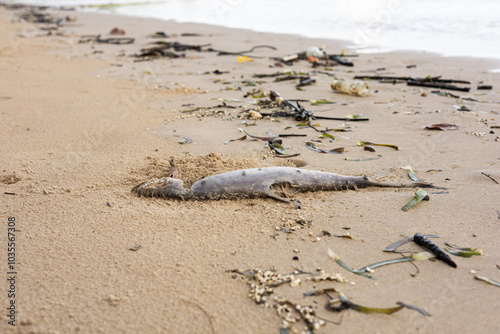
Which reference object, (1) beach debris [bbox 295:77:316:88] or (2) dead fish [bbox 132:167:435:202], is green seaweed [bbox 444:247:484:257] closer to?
(2) dead fish [bbox 132:167:435:202]

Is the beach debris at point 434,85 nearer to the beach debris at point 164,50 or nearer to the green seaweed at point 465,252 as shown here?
the green seaweed at point 465,252

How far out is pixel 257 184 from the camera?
8.84ft

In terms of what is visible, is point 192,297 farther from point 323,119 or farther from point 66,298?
point 323,119

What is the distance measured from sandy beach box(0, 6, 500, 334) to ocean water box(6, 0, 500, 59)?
2.45m

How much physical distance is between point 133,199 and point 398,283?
173 cm

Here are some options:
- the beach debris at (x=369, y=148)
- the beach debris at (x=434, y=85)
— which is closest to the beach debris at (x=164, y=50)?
the beach debris at (x=434, y=85)

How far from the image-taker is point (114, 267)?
201 centimetres

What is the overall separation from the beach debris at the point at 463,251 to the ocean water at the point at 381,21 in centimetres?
570

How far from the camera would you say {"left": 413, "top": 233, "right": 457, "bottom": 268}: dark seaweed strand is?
1.97 metres

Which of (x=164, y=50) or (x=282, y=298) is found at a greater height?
(x=164, y=50)

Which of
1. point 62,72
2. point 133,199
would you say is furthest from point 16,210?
point 62,72

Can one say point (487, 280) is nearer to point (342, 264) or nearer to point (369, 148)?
point (342, 264)

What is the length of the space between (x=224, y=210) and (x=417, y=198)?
1249 mm

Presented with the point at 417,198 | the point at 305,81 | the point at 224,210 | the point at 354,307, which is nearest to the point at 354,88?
the point at 305,81
